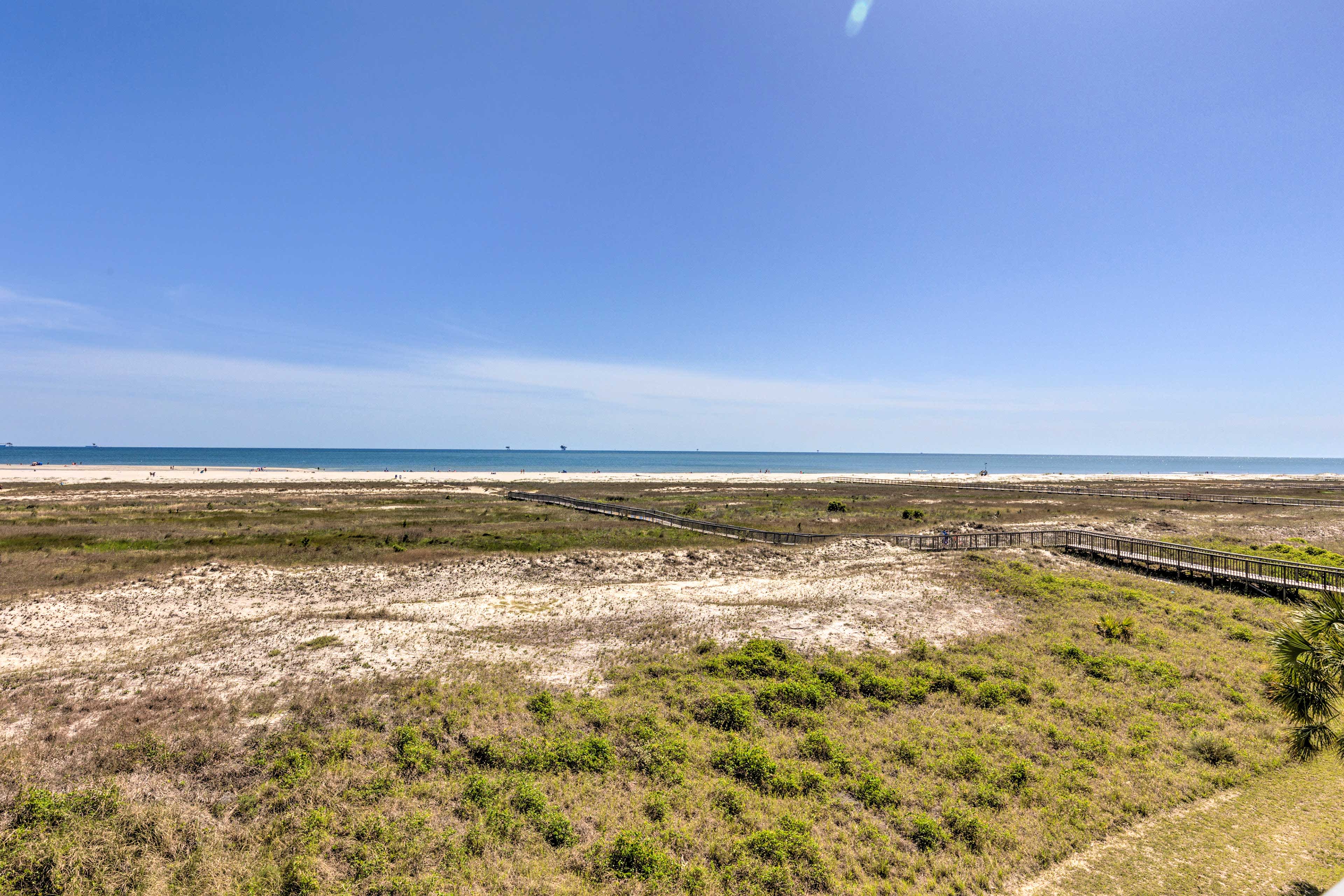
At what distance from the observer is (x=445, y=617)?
2258 cm

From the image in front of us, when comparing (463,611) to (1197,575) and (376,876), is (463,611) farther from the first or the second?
(1197,575)

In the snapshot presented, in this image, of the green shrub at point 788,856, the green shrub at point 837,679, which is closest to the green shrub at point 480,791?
the green shrub at point 788,856

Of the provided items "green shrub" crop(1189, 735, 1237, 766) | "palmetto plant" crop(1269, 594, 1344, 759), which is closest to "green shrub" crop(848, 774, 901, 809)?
"palmetto plant" crop(1269, 594, 1344, 759)

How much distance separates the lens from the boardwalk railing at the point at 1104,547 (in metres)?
26.2

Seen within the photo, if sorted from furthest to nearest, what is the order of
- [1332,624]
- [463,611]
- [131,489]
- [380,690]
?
[131,489], [463,611], [380,690], [1332,624]

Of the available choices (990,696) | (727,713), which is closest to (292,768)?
(727,713)

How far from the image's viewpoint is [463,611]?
77.2ft

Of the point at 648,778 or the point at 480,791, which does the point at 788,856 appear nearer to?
the point at 648,778

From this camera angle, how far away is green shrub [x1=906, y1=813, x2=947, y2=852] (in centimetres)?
973

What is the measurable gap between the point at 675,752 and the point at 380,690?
8659mm

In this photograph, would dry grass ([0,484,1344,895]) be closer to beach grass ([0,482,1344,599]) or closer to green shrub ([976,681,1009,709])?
green shrub ([976,681,1009,709])

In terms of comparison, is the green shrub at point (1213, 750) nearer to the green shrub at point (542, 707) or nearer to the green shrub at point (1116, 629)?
the green shrub at point (1116, 629)

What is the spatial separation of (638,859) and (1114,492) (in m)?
105

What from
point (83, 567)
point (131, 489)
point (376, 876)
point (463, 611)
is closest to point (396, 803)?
point (376, 876)
